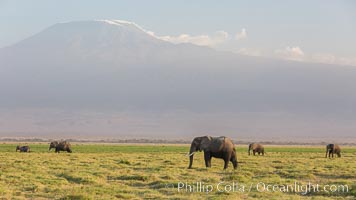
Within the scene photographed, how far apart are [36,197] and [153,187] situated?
5115 mm

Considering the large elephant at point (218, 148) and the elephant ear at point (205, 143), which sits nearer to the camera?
the large elephant at point (218, 148)

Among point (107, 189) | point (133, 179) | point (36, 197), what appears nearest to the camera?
point (36, 197)

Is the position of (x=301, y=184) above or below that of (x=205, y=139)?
below

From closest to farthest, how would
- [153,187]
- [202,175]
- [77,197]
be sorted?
[77,197], [153,187], [202,175]

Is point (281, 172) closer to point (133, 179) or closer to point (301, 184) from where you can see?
point (301, 184)

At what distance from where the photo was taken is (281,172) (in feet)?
93.8

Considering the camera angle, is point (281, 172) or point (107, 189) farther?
point (281, 172)

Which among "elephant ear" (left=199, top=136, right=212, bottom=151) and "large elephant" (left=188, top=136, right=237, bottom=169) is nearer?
"large elephant" (left=188, top=136, right=237, bottom=169)

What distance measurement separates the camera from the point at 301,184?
75.1 ft

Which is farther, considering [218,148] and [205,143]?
[205,143]

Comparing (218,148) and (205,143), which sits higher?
(205,143)

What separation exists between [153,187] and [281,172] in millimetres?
9390

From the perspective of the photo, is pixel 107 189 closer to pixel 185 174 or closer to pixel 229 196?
pixel 229 196

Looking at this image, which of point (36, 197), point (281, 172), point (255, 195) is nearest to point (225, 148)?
point (281, 172)
